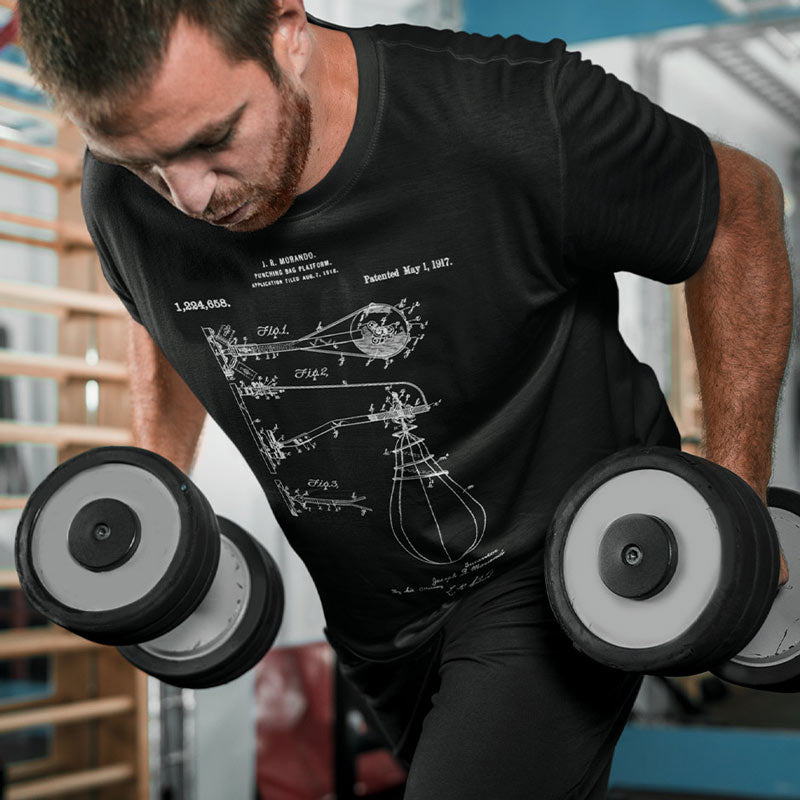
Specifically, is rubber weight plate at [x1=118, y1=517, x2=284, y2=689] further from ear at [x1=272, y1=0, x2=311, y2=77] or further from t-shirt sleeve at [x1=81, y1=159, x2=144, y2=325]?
ear at [x1=272, y1=0, x2=311, y2=77]

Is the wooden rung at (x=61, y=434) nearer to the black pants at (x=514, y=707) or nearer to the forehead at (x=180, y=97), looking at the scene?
the black pants at (x=514, y=707)

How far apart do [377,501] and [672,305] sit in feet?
11.8

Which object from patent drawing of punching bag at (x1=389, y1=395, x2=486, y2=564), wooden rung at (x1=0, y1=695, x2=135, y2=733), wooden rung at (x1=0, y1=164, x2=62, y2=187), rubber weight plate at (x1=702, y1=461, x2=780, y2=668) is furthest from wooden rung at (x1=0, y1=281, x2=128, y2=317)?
rubber weight plate at (x1=702, y1=461, x2=780, y2=668)

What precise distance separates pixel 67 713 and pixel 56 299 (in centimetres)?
120

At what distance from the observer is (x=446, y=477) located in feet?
4.71

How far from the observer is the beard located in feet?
4.00

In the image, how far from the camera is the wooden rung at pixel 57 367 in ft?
9.86

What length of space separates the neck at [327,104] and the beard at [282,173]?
2cm

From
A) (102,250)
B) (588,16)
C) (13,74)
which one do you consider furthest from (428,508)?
(588,16)

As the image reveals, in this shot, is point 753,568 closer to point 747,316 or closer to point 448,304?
point 747,316

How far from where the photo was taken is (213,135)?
115 cm

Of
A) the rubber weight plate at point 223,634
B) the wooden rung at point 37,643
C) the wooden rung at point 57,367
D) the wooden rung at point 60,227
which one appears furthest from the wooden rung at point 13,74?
the rubber weight plate at point 223,634

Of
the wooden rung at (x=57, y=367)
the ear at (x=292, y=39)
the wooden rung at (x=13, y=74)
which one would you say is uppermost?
the wooden rung at (x=13, y=74)

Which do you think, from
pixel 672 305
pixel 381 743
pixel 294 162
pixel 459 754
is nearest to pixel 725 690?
pixel 672 305
